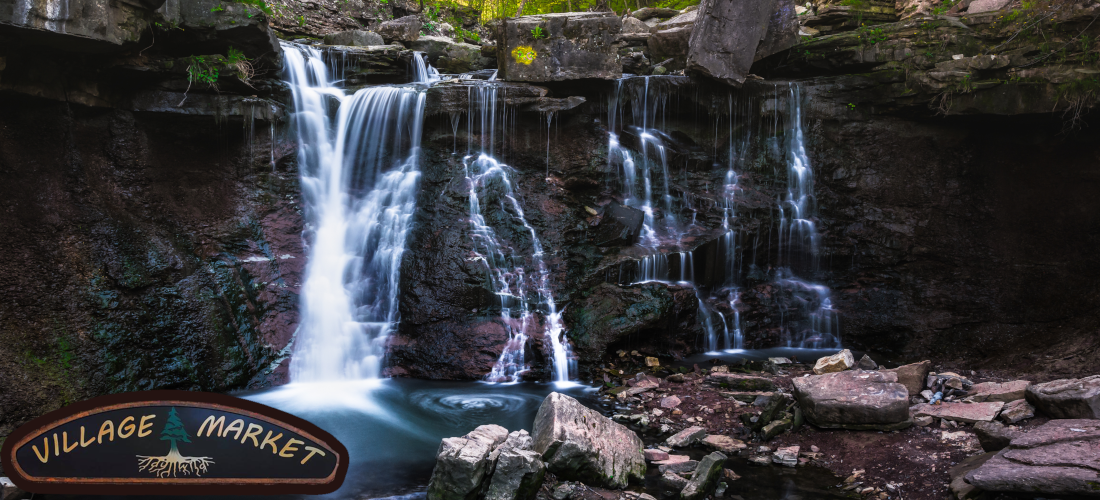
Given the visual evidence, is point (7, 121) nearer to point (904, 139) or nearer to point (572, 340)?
point (572, 340)

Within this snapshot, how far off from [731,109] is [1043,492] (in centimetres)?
857

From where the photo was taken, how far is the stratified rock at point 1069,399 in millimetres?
4293

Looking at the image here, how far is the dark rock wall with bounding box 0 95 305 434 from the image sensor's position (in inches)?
248

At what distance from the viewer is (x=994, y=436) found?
4371mm

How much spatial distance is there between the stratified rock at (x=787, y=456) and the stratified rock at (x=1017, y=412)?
1627 millimetres

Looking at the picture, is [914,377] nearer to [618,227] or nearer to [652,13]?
[618,227]

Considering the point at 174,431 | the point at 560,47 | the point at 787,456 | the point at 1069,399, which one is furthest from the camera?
the point at 560,47

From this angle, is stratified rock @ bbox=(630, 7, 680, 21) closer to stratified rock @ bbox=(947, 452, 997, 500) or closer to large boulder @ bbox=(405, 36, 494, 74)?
large boulder @ bbox=(405, 36, 494, 74)

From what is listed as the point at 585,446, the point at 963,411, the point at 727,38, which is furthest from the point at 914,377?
the point at 727,38

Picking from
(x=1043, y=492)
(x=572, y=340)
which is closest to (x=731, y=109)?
(x=572, y=340)

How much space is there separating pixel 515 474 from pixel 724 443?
227 cm

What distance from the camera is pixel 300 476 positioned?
2664 millimetres

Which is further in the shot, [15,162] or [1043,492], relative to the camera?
[15,162]

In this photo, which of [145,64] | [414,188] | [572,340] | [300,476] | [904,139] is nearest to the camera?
[300,476]
